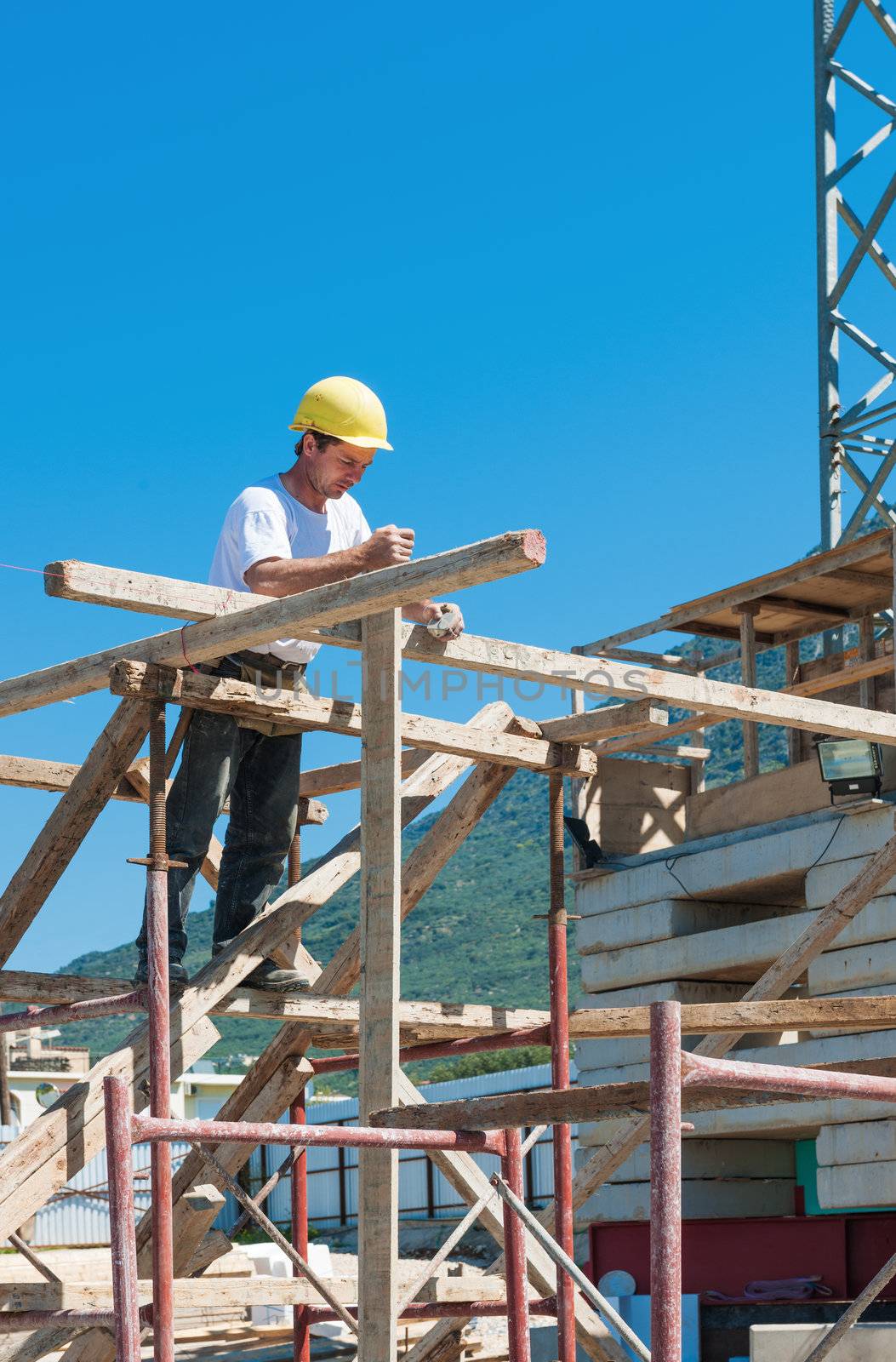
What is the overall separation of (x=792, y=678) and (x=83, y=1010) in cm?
1205

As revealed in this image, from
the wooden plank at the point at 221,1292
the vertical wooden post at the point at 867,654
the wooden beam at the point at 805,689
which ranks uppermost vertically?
the vertical wooden post at the point at 867,654

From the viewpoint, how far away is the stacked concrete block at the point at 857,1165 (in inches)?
523

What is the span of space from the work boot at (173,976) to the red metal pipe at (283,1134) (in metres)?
1.20

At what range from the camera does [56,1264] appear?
18172mm

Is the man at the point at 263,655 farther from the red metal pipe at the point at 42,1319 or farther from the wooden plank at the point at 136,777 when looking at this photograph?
the red metal pipe at the point at 42,1319

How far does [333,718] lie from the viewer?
22.8 feet

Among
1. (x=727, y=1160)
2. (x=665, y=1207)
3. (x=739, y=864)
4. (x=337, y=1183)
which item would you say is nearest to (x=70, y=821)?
(x=665, y=1207)

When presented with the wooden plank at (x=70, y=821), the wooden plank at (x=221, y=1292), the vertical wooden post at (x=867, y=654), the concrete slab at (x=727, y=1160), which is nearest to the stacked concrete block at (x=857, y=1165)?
the concrete slab at (x=727, y=1160)

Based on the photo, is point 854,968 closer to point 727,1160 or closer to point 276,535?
point 727,1160

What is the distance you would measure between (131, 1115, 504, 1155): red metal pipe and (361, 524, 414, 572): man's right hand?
184 centimetres

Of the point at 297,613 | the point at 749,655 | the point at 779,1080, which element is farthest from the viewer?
the point at 749,655

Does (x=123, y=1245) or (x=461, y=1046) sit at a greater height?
(x=461, y=1046)

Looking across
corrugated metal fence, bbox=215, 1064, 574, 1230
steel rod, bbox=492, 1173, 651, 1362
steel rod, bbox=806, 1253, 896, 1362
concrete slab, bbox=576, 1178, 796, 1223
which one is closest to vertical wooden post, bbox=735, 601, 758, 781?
concrete slab, bbox=576, 1178, 796, 1223

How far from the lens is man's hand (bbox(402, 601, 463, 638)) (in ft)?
19.9
